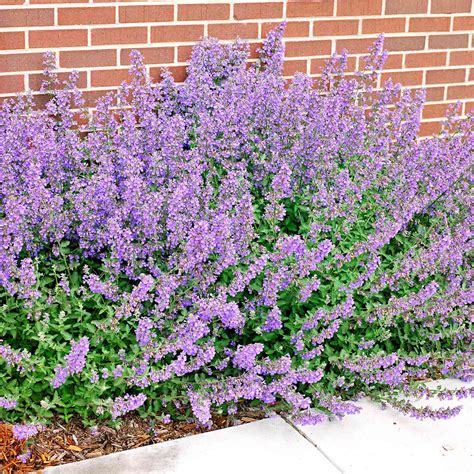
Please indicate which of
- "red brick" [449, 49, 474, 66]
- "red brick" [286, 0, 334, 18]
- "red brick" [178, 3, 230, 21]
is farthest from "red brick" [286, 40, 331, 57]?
"red brick" [449, 49, 474, 66]

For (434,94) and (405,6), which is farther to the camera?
(434,94)

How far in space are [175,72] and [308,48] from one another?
86 cm

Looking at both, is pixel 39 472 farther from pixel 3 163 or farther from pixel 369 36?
pixel 369 36

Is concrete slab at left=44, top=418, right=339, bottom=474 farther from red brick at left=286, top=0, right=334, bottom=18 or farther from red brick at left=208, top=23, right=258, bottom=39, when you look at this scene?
red brick at left=286, top=0, right=334, bottom=18

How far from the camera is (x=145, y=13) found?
4727 millimetres

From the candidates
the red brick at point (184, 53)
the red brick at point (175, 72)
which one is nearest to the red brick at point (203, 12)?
the red brick at point (184, 53)

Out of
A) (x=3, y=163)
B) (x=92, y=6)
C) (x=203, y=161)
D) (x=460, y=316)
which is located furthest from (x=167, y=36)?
(x=460, y=316)

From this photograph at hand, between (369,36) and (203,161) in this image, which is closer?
(203,161)

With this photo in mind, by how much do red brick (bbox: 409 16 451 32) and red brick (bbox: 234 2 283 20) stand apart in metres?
0.99

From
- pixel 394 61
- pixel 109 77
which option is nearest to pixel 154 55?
pixel 109 77

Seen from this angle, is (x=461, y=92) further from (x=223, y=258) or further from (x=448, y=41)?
(x=223, y=258)

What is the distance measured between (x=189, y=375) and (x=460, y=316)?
127 cm

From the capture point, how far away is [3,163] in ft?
12.9

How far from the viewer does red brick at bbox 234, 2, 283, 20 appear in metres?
5.02
